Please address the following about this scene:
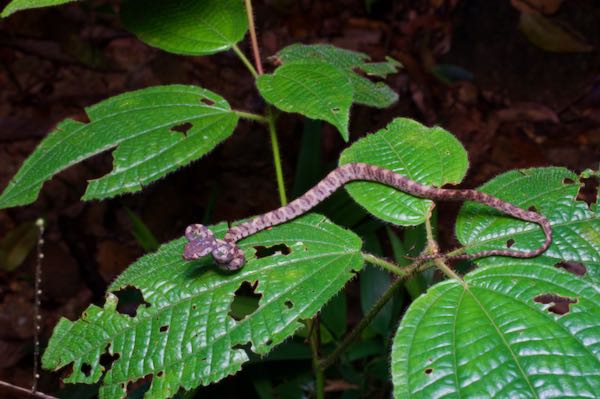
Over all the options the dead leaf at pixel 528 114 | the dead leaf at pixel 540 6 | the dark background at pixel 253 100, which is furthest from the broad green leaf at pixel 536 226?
the dead leaf at pixel 540 6

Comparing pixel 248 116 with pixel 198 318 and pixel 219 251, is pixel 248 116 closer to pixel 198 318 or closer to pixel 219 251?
pixel 219 251

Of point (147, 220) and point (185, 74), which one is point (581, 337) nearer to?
point (147, 220)

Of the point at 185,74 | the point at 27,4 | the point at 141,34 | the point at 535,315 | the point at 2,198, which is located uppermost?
the point at 27,4

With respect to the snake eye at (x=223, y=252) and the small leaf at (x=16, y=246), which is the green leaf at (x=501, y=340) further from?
the small leaf at (x=16, y=246)

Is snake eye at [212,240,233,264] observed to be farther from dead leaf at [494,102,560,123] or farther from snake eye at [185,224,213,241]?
dead leaf at [494,102,560,123]

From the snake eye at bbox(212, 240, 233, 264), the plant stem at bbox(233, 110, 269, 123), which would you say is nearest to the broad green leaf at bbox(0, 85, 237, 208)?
the plant stem at bbox(233, 110, 269, 123)

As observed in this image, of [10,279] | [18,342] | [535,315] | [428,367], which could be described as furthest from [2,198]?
[10,279]

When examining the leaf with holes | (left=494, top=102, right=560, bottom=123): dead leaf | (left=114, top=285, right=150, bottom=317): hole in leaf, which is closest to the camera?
the leaf with holes
